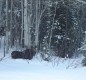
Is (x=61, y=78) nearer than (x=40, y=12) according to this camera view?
Yes

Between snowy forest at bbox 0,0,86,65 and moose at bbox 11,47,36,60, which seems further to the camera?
snowy forest at bbox 0,0,86,65

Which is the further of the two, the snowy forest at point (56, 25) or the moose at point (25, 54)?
the snowy forest at point (56, 25)

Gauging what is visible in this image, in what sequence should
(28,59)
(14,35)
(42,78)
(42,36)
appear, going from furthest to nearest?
1. (14,35)
2. (42,36)
3. (28,59)
4. (42,78)

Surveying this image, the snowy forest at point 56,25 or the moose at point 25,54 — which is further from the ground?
the snowy forest at point 56,25

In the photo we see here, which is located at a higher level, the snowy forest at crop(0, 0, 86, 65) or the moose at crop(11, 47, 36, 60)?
the snowy forest at crop(0, 0, 86, 65)

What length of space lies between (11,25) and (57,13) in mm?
3751

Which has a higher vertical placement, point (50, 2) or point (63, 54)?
point (50, 2)

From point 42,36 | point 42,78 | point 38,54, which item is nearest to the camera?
point 42,78

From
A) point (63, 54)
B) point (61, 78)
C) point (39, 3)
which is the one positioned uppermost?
point (39, 3)

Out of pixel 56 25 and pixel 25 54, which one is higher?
pixel 56 25

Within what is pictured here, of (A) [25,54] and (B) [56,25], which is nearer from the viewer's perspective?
(A) [25,54]

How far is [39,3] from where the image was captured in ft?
73.7

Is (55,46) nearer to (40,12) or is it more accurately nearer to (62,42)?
(62,42)

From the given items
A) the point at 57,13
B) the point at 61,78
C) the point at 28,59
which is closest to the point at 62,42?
the point at 57,13
